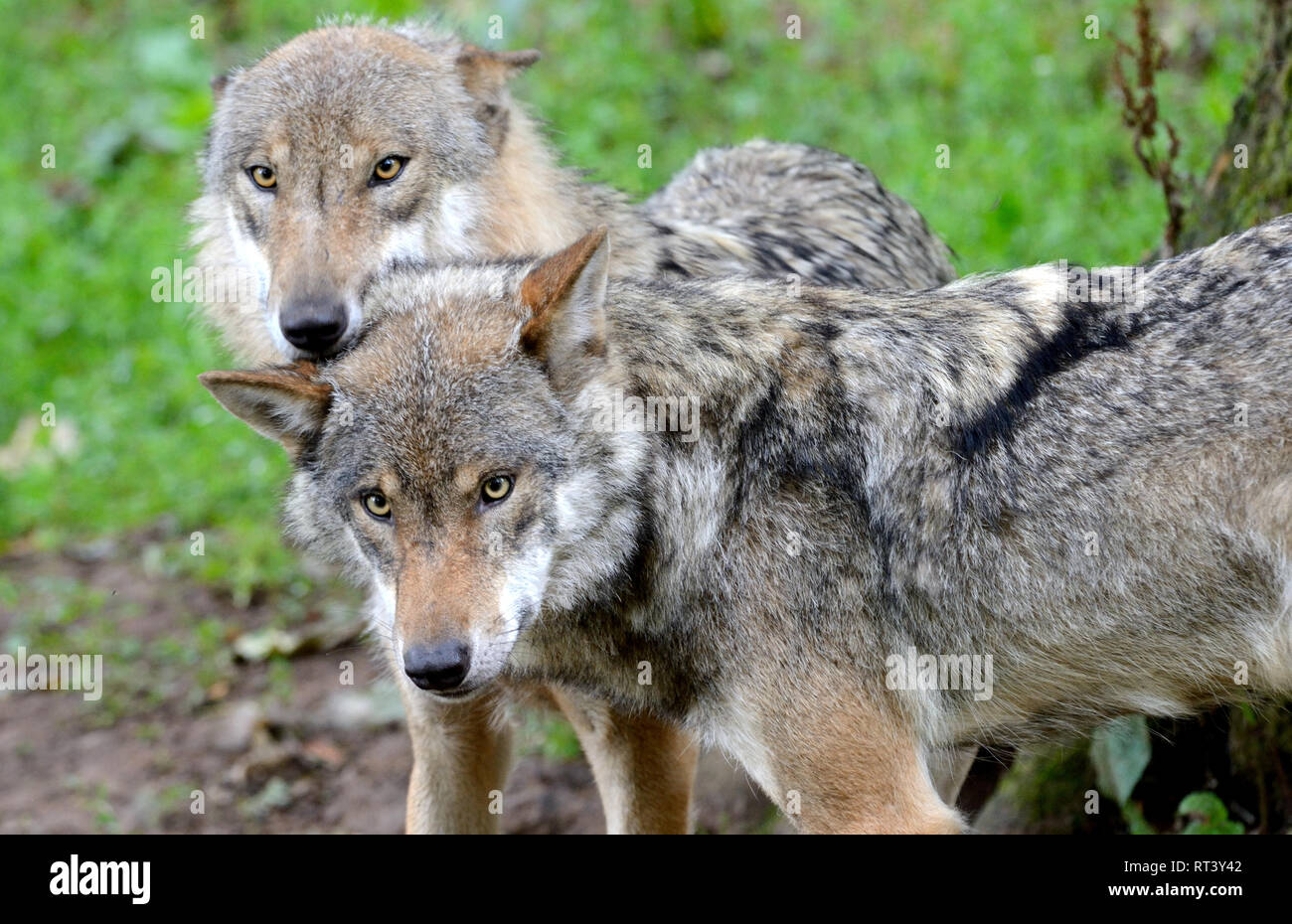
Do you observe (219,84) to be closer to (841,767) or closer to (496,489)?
(496,489)

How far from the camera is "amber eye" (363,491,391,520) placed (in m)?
3.81

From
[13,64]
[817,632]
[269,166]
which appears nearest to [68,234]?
[13,64]

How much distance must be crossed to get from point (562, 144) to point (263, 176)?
2.86 metres

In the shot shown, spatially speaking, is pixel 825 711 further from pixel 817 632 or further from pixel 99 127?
pixel 99 127

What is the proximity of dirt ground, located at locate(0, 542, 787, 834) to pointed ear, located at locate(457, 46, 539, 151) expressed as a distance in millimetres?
2237

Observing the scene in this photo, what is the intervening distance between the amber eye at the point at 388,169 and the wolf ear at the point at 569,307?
132 centimetres

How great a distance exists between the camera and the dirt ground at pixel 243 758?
617cm

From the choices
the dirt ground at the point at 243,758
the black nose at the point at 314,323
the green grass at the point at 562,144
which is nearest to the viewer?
the black nose at the point at 314,323

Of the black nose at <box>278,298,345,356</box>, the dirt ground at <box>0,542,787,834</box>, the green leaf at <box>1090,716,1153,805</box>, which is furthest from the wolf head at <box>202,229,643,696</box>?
the green leaf at <box>1090,716,1153,805</box>

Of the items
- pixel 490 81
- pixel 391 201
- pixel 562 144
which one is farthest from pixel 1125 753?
pixel 562 144

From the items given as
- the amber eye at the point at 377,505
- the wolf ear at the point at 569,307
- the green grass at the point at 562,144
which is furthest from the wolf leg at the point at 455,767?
the green grass at the point at 562,144

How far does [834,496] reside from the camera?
13.1ft

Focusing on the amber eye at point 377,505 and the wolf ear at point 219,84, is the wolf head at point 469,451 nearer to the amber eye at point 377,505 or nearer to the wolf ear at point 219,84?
the amber eye at point 377,505
